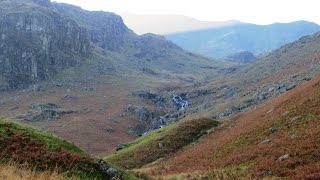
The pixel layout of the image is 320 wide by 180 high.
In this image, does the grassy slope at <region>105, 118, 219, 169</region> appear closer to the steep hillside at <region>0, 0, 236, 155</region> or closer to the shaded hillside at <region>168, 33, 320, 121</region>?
the steep hillside at <region>0, 0, 236, 155</region>

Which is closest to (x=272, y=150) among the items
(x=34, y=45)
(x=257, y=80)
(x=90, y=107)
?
(x=257, y=80)

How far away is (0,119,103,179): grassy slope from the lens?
58.3ft

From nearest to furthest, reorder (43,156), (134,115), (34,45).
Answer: (43,156) → (134,115) → (34,45)

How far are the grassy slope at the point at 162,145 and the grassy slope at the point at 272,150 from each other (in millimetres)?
2751

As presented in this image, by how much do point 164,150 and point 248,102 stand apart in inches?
1498

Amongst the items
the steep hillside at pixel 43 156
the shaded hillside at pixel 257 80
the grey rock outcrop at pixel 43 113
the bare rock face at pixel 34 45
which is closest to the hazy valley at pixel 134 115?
the steep hillside at pixel 43 156

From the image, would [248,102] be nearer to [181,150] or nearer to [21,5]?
[181,150]

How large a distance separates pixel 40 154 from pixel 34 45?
14757 cm

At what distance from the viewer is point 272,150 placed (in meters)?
25.0

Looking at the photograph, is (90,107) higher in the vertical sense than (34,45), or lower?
lower

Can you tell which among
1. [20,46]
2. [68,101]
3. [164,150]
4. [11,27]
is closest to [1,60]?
[20,46]

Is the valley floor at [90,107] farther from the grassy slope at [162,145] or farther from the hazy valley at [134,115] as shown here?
the grassy slope at [162,145]

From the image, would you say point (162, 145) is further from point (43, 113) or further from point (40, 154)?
point (43, 113)

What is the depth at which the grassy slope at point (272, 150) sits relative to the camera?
21.1 m
